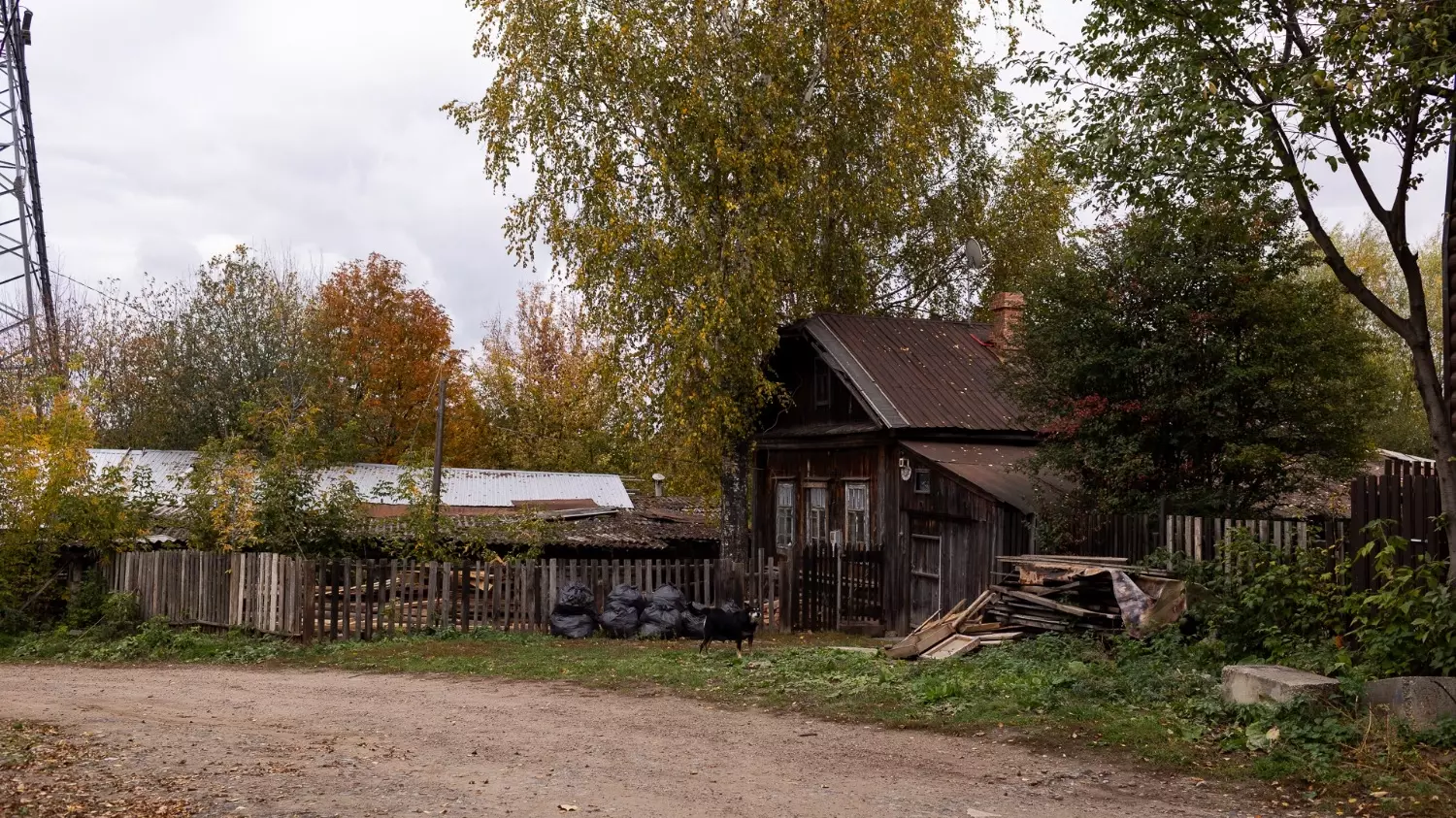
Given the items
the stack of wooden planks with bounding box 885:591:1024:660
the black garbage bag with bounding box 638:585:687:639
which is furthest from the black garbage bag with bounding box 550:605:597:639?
the stack of wooden planks with bounding box 885:591:1024:660

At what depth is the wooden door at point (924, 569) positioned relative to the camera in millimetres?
20078

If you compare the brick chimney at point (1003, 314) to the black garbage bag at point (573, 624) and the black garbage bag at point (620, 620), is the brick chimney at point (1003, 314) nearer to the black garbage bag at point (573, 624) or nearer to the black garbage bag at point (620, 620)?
the black garbage bag at point (620, 620)

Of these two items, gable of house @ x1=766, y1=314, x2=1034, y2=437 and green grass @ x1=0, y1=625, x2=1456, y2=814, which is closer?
green grass @ x1=0, y1=625, x2=1456, y2=814

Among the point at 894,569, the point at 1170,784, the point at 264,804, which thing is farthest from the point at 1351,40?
the point at 894,569

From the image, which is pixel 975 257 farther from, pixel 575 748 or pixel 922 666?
pixel 575 748

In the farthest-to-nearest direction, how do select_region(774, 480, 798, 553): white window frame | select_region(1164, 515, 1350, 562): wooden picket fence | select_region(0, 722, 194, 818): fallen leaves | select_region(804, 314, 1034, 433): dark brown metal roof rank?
select_region(774, 480, 798, 553): white window frame → select_region(804, 314, 1034, 433): dark brown metal roof → select_region(1164, 515, 1350, 562): wooden picket fence → select_region(0, 722, 194, 818): fallen leaves

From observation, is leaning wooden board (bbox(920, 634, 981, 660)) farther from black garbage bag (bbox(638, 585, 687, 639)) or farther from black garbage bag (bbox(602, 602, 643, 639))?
black garbage bag (bbox(602, 602, 643, 639))

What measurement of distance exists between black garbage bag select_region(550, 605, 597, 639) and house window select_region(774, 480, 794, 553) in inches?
268

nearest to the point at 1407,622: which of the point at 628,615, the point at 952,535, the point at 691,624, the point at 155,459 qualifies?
the point at 952,535

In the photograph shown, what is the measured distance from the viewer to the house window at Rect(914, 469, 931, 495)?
2059 centimetres

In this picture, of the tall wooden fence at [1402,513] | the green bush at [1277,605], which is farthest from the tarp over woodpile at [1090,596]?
the tall wooden fence at [1402,513]

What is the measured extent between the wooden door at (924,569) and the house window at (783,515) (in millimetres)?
4570

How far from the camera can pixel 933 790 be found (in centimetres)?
820

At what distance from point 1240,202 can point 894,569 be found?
8.59 meters
